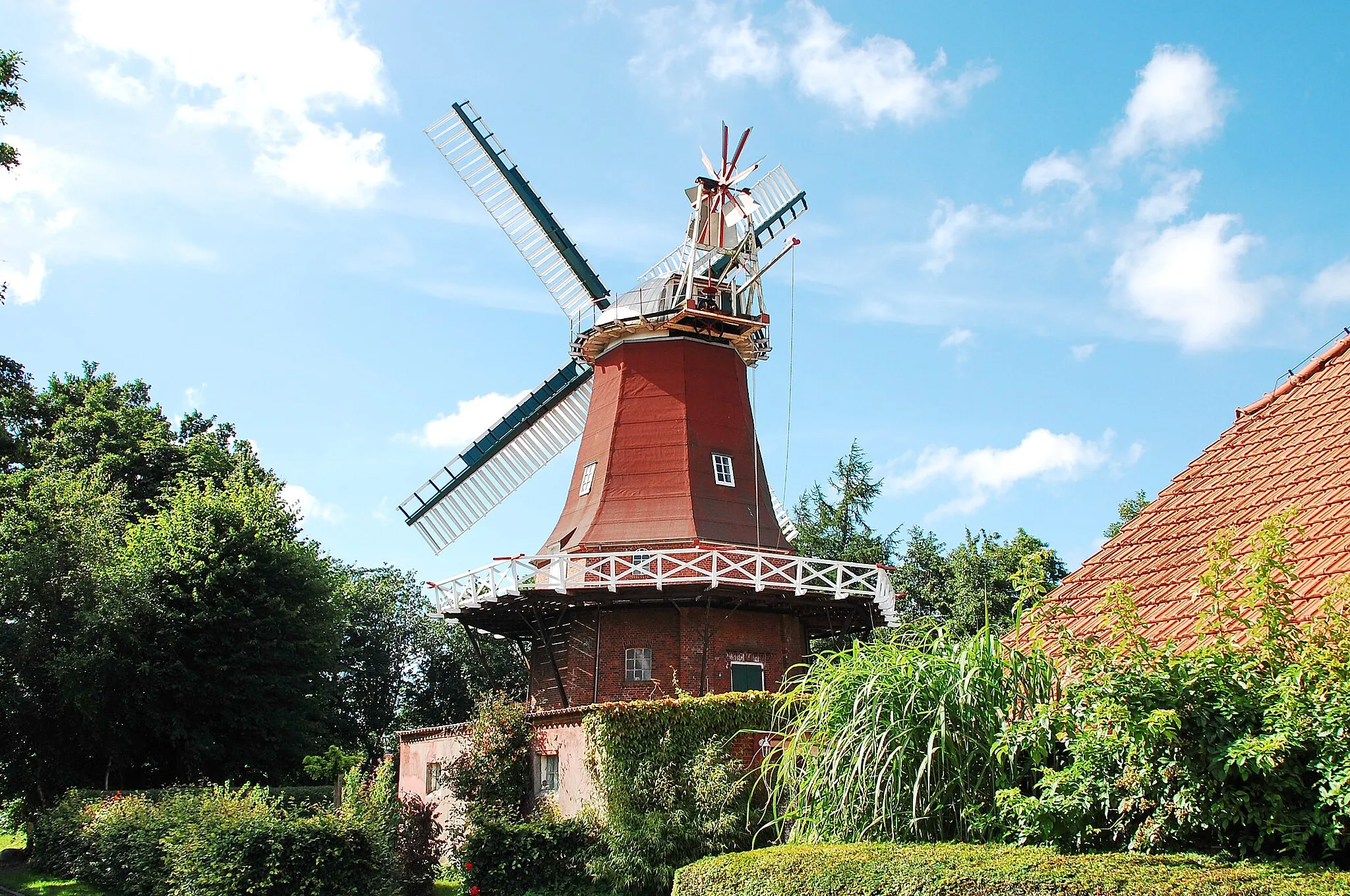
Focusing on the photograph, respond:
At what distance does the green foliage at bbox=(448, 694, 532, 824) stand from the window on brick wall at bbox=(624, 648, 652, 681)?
96.8 inches

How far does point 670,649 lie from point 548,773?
3361 mm

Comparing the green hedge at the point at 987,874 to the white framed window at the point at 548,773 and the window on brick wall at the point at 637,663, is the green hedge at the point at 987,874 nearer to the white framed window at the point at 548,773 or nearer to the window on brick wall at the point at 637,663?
the white framed window at the point at 548,773

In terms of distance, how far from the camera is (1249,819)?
6344mm

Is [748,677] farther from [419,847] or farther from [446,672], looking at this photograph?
[446,672]

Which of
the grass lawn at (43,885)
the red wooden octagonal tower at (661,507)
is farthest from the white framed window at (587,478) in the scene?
the grass lawn at (43,885)

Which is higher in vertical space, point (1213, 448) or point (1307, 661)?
point (1213, 448)

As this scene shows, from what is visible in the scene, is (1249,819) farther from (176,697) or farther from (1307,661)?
(176,697)

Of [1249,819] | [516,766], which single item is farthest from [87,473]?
[1249,819]

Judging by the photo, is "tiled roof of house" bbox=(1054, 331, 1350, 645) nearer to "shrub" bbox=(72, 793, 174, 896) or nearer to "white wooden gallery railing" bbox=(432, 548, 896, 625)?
"white wooden gallery railing" bbox=(432, 548, 896, 625)

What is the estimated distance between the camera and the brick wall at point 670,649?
1847 centimetres

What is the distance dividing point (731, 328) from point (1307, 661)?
54.2 feet

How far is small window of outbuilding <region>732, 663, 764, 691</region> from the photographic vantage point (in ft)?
62.2

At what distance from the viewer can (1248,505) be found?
31.0 ft

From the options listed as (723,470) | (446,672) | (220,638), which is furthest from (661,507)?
(446,672)
